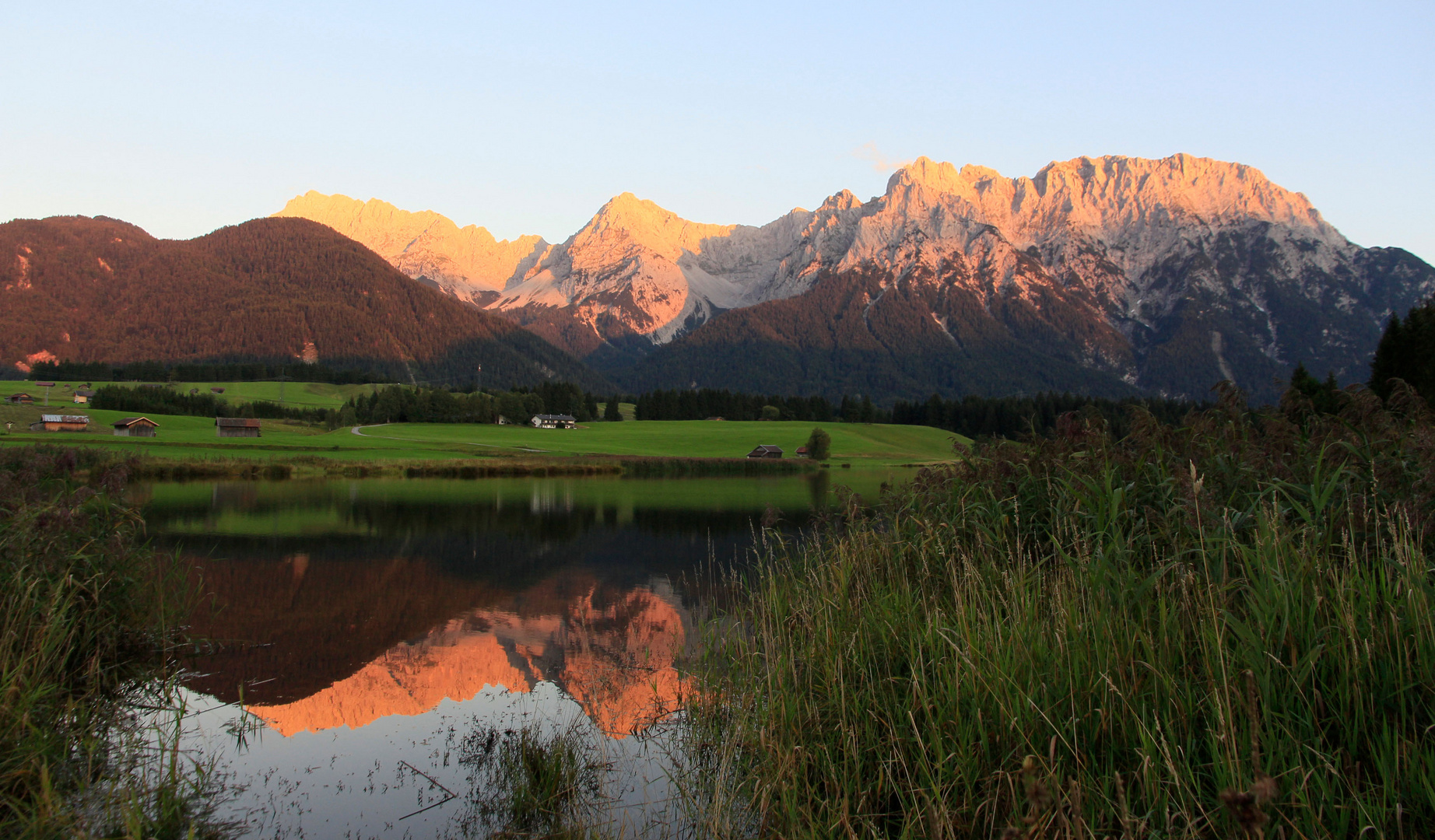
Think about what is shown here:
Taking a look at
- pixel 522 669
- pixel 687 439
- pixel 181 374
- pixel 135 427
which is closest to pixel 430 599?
pixel 522 669

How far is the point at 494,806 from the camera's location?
329 inches

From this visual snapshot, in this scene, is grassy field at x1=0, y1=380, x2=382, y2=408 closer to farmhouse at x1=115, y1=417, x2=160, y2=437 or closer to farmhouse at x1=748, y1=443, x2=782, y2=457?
farmhouse at x1=115, y1=417, x2=160, y2=437

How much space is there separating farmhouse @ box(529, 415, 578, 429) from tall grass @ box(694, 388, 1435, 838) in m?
108

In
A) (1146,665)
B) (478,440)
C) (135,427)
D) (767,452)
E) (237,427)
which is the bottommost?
(767,452)

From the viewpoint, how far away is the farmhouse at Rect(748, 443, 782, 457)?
305ft

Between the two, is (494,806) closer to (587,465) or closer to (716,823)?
(716,823)

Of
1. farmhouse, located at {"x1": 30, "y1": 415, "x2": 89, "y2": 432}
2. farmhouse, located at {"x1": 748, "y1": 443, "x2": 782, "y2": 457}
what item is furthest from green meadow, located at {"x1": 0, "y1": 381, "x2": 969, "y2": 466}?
farmhouse, located at {"x1": 748, "y1": 443, "x2": 782, "y2": 457}

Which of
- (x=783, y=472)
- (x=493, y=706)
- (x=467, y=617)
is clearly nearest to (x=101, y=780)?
(x=493, y=706)

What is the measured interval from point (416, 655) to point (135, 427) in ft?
266

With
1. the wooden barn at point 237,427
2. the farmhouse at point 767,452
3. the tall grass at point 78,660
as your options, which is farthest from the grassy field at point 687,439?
the tall grass at point 78,660

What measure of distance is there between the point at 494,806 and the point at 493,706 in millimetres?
3462

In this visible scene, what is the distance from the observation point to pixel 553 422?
11994 cm

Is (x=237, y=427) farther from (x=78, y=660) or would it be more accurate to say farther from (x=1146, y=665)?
(x=1146, y=665)

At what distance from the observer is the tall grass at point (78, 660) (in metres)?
6.85
